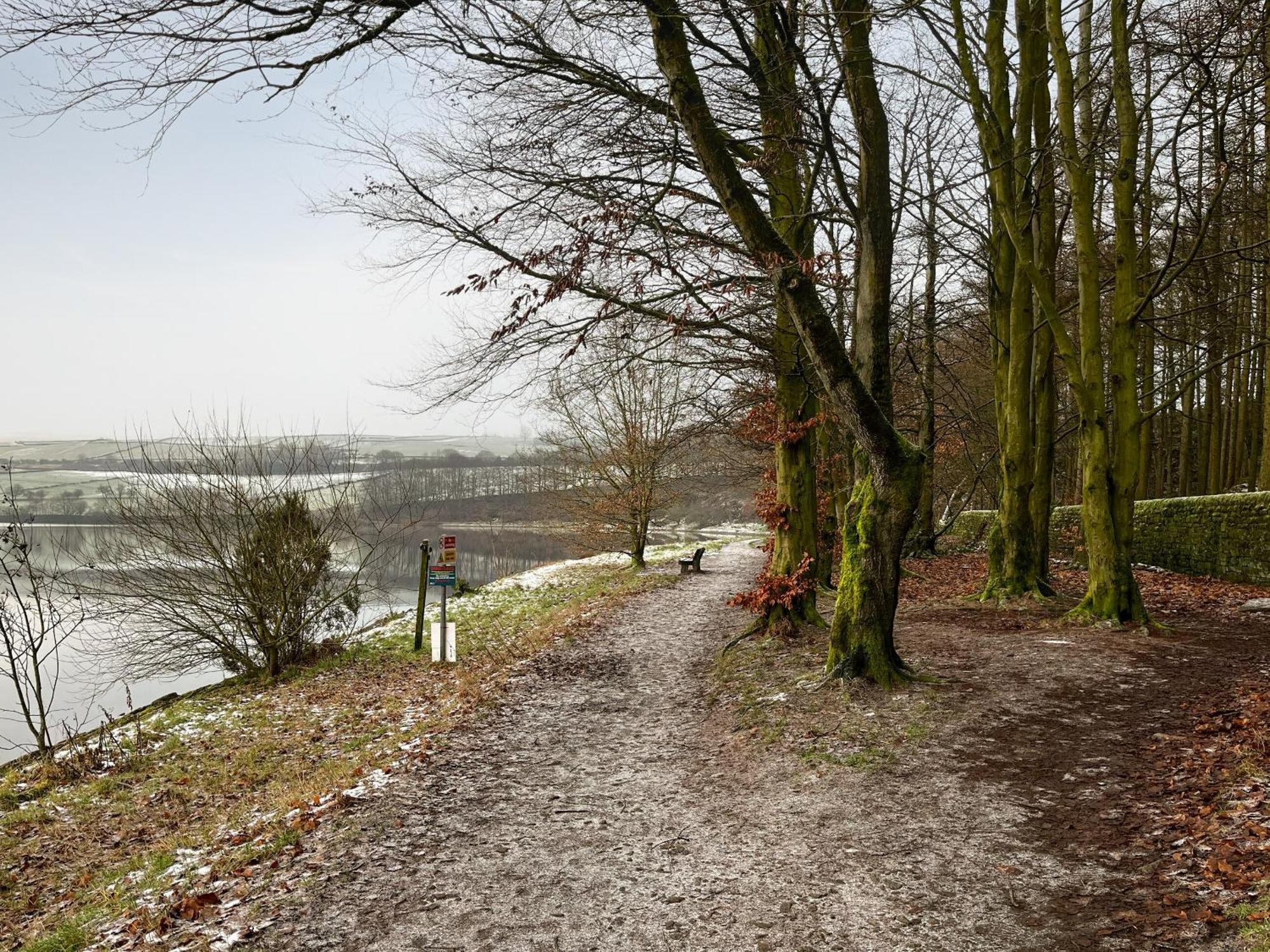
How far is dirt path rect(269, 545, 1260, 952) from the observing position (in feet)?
12.6

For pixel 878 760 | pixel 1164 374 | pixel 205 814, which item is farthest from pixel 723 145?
pixel 1164 374

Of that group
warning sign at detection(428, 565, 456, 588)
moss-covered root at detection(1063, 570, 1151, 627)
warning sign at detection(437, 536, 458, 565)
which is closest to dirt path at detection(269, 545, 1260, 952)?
moss-covered root at detection(1063, 570, 1151, 627)

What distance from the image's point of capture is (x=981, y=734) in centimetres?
595

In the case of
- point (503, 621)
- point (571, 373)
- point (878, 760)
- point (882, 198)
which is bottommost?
point (503, 621)

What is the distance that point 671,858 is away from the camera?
4703mm

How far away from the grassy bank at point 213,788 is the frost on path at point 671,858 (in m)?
0.59

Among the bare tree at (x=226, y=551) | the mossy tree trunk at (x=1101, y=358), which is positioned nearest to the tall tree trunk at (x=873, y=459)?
the mossy tree trunk at (x=1101, y=358)

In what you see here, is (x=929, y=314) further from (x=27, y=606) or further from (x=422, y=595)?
(x=27, y=606)

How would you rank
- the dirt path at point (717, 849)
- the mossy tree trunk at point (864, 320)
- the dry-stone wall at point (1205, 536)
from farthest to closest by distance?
1. the dry-stone wall at point (1205, 536)
2. the mossy tree trunk at point (864, 320)
3. the dirt path at point (717, 849)

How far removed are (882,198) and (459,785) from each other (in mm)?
6224

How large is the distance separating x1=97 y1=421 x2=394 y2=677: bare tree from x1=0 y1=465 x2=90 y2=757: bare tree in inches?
47.0

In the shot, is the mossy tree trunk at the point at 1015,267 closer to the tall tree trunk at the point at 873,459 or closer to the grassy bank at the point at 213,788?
the tall tree trunk at the point at 873,459

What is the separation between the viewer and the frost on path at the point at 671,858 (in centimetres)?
383

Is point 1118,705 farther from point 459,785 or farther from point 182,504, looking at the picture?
point 182,504
